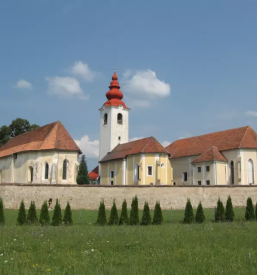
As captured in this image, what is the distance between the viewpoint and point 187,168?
47344 mm

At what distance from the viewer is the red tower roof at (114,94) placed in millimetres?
57188

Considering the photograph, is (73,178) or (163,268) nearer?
(163,268)

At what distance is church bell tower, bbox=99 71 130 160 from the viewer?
5624 centimetres

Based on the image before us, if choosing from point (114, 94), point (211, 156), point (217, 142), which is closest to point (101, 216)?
point (211, 156)

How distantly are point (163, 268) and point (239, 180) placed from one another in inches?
1418

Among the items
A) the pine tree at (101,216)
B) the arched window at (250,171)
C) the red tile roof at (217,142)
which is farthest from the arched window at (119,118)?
the pine tree at (101,216)

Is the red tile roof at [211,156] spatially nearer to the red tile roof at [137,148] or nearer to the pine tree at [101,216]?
the red tile roof at [137,148]

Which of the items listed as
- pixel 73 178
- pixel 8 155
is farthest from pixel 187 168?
pixel 8 155

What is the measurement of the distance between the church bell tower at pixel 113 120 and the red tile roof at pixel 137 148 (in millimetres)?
2291

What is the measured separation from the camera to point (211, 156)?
42.5 m

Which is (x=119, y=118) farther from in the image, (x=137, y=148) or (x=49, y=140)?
(x=49, y=140)

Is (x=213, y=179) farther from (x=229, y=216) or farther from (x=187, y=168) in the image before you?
(x=229, y=216)

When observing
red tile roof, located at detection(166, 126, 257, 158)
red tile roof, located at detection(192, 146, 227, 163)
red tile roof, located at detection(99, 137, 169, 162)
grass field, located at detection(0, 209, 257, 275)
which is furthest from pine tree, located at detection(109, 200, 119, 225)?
red tile roof, located at detection(166, 126, 257, 158)

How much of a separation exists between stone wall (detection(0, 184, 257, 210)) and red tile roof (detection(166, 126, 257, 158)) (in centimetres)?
1342
